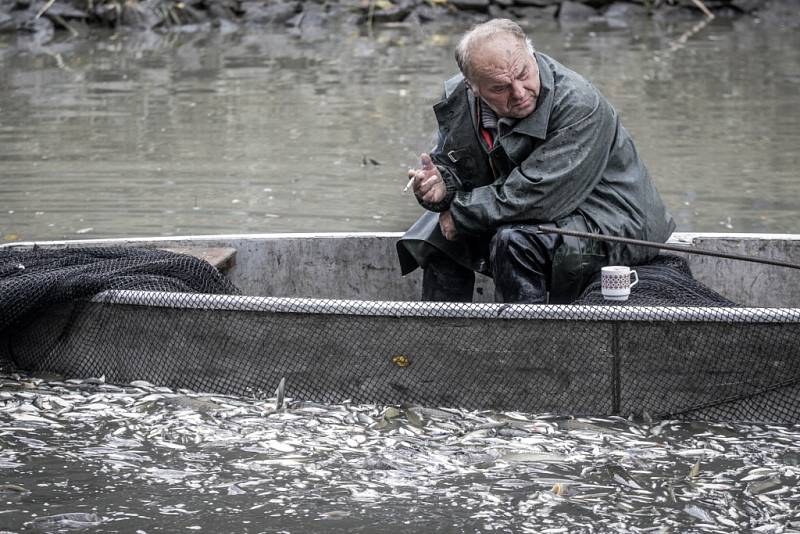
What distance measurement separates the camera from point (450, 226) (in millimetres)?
5484

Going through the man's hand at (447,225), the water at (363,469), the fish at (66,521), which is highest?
the man's hand at (447,225)

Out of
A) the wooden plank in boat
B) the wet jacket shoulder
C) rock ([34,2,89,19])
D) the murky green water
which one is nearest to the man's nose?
the wet jacket shoulder

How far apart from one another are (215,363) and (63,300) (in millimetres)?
674

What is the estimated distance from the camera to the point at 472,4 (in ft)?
80.2

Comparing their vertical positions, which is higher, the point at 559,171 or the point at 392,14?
the point at 559,171

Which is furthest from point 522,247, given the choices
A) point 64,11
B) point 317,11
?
point 64,11

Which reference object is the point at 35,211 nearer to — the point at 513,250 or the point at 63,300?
the point at 63,300

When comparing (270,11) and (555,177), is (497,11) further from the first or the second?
(555,177)

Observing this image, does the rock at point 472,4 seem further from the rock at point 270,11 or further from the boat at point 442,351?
the boat at point 442,351

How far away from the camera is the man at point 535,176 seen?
521cm

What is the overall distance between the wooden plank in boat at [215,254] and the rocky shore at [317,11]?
705 inches

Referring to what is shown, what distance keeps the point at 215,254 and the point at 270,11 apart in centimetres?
1894

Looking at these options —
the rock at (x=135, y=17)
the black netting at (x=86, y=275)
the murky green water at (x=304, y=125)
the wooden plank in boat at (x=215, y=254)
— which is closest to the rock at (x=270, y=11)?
the rock at (x=135, y=17)

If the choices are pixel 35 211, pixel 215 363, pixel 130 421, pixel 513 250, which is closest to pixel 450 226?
pixel 513 250
